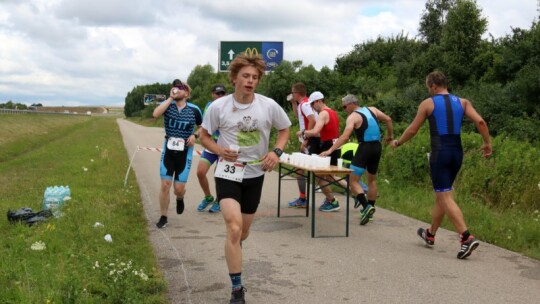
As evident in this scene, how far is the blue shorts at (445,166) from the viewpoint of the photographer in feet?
21.5

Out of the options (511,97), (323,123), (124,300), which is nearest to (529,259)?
(323,123)

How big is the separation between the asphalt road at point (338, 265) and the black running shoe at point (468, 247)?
114mm

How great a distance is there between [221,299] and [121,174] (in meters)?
10.2

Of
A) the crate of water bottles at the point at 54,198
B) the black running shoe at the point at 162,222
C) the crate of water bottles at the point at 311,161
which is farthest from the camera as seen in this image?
the crate of water bottles at the point at 54,198

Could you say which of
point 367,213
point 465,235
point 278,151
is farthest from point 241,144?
point 367,213

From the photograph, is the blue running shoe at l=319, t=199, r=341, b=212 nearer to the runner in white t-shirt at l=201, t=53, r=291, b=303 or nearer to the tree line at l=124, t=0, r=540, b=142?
the runner in white t-shirt at l=201, t=53, r=291, b=303

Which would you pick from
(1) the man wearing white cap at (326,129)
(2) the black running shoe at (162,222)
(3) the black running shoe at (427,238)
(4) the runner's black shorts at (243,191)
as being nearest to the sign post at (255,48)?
(1) the man wearing white cap at (326,129)

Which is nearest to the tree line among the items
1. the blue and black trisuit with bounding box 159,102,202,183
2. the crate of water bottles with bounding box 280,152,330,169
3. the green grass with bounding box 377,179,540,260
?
the green grass with bounding box 377,179,540,260

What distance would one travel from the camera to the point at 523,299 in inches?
200

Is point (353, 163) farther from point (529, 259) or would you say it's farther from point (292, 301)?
point (292, 301)

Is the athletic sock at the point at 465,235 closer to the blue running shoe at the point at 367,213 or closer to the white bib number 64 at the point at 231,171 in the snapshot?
the blue running shoe at the point at 367,213

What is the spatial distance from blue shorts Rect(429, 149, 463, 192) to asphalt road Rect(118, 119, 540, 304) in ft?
2.87

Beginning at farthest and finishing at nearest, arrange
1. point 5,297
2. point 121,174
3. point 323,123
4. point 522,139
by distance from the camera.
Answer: point 522,139
point 121,174
point 323,123
point 5,297

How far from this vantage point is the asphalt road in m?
5.18
